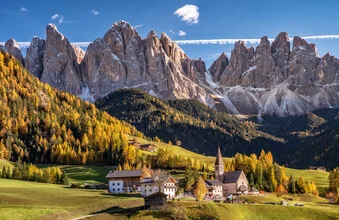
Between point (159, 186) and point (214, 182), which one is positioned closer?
point (159, 186)

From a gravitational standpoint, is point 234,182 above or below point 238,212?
above

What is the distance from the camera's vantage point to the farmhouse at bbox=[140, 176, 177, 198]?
116 metres

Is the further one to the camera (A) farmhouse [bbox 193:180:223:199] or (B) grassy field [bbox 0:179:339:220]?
(A) farmhouse [bbox 193:180:223:199]

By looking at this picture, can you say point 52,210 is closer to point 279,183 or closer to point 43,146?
point 279,183

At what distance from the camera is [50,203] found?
93.2 m

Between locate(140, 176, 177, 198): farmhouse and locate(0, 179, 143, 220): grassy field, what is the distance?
36.0 ft

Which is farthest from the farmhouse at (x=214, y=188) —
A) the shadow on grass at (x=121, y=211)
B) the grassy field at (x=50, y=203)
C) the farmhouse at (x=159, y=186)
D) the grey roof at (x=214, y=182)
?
the shadow on grass at (x=121, y=211)

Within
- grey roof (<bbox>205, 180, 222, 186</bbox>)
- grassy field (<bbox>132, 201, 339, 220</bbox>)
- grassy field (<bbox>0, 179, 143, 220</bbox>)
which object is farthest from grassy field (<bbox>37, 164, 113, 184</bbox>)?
grassy field (<bbox>132, 201, 339, 220</bbox>)

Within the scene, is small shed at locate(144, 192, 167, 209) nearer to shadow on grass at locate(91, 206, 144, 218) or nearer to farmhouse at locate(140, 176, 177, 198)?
shadow on grass at locate(91, 206, 144, 218)

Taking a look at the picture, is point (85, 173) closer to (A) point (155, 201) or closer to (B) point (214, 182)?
(B) point (214, 182)

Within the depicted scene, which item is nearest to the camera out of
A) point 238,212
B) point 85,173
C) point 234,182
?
point 238,212

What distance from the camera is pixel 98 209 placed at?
307ft

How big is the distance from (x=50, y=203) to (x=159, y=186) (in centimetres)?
3100

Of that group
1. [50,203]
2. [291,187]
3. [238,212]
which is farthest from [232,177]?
[50,203]
